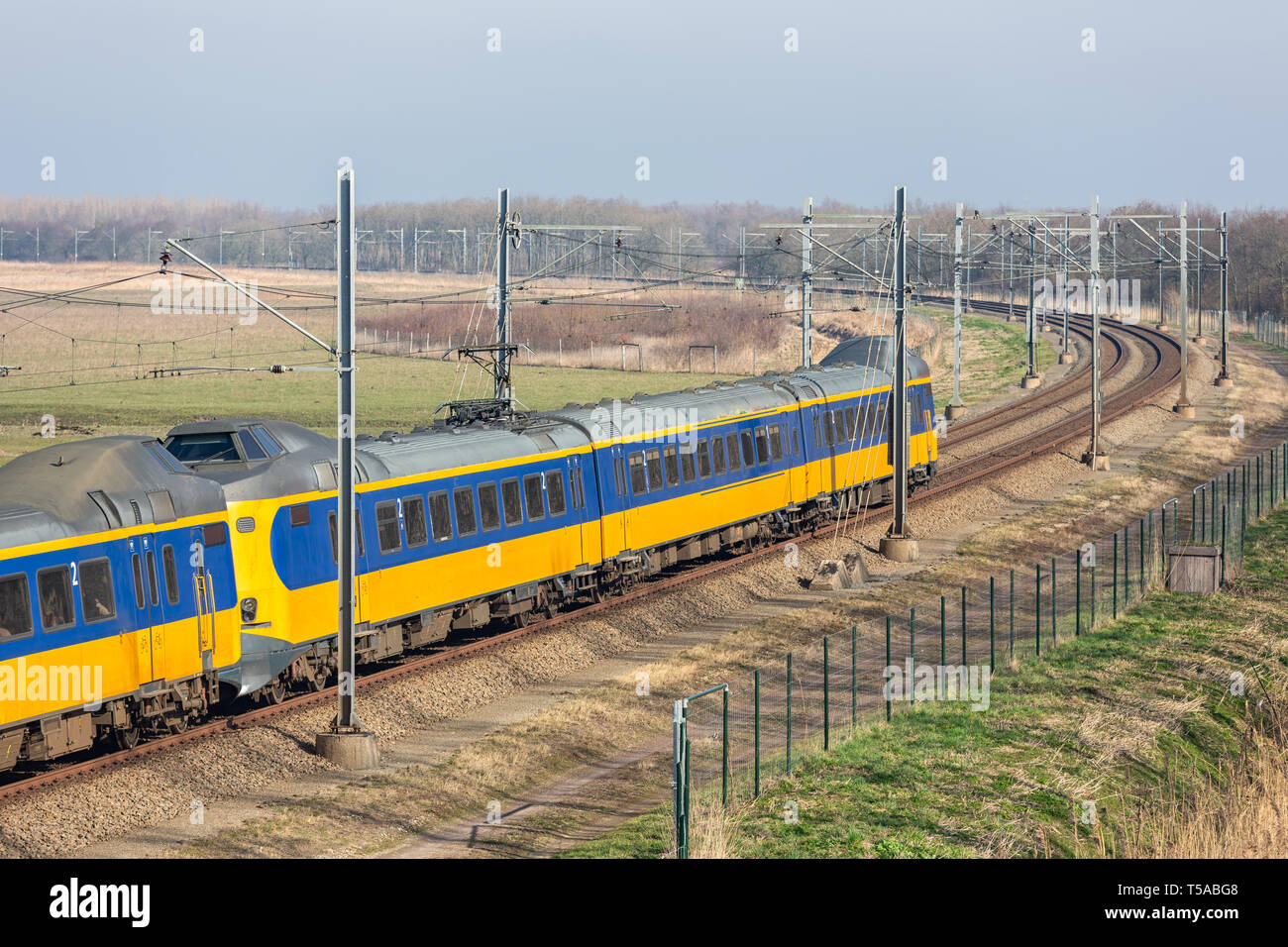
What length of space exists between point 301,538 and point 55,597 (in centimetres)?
518

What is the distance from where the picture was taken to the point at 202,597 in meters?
21.5

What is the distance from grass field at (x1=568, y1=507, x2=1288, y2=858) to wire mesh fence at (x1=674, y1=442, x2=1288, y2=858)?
44 centimetres

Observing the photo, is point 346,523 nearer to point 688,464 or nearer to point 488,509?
point 488,509

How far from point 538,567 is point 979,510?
19432 millimetres

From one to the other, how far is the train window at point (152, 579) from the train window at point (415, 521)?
5.96 m

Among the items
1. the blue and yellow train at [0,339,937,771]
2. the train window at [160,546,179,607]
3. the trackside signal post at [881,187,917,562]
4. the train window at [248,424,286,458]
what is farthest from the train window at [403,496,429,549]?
the trackside signal post at [881,187,917,562]

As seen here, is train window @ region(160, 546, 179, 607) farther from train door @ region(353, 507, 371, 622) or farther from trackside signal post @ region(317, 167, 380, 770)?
train door @ region(353, 507, 371, 622)

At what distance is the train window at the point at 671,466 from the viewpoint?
113ft

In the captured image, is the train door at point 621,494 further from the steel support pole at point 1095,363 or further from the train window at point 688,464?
the steel support pole at point 1095,363

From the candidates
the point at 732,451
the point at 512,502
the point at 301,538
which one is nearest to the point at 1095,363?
the point at 732,451

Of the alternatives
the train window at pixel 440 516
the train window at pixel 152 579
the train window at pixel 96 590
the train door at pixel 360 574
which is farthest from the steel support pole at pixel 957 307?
the train window at pixel 96 590
